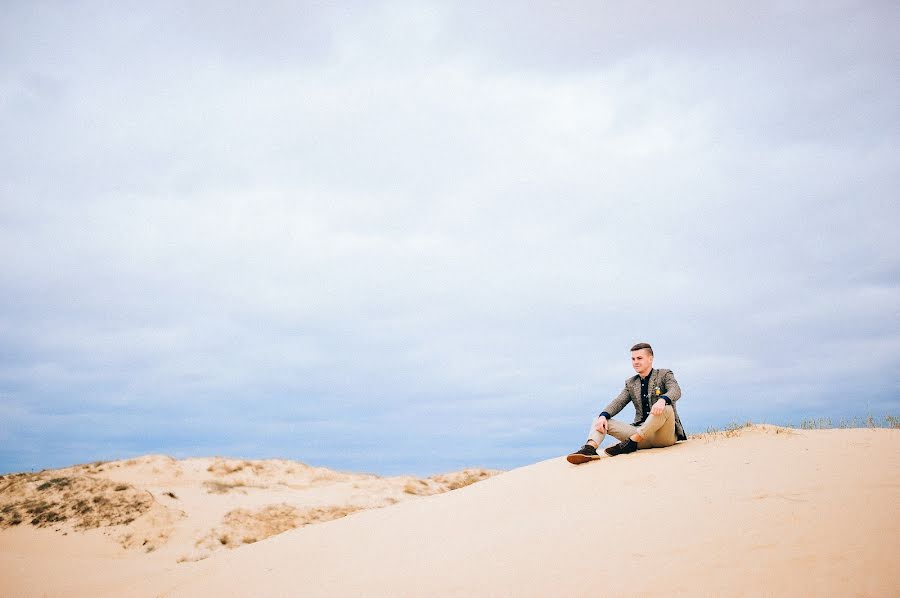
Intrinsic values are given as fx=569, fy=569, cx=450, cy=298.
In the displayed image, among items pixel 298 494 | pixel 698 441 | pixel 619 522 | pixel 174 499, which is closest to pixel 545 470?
pixel 698 441

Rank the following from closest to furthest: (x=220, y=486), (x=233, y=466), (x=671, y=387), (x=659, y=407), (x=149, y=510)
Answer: (x=659, y=407)
(x=671, y=387)
(x=149, y=510)
(x=220, y=486)
(x=233, y=466)

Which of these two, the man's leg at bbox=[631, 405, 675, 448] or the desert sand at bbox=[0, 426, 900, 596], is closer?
the desert sand at bbox=[0, 426, 900, 596]

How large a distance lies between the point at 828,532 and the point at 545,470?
174 inches

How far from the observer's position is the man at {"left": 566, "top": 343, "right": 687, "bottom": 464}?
7547 millimetres

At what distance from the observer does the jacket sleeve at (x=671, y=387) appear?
7512 mm

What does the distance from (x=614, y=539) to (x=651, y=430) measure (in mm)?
3334

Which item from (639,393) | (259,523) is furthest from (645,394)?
(259,523)

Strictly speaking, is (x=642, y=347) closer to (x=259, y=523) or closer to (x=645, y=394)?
(x=645, y=394)

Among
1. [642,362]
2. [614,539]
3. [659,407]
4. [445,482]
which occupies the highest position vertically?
[642,362]

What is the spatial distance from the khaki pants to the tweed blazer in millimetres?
191

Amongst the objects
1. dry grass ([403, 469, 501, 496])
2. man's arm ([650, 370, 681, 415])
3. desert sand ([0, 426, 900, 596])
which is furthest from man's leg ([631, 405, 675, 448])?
dry grass ([403, 469, 501, 496])

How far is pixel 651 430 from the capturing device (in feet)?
24.8

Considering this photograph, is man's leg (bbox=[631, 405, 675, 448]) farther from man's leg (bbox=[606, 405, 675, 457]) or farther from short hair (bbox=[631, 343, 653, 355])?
short hair (bbox=[631, 343, 653, 355])

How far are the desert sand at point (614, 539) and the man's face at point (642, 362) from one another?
1092 millimetres
